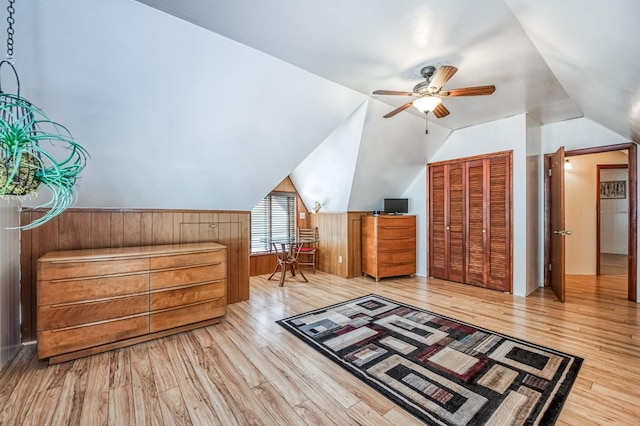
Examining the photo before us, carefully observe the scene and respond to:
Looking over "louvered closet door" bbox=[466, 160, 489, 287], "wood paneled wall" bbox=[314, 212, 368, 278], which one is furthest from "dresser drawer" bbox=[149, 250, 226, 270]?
"louvered closet door" bbox=[466, 160, 489, 287]

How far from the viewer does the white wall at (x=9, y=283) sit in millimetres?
2254

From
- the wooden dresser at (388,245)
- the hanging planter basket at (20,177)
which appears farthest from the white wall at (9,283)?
the wooden dresser at (388,245)

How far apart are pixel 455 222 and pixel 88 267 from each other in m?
4.95

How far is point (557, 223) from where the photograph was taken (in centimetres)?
398

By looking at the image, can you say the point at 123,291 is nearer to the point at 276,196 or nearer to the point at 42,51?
the point at 42,51

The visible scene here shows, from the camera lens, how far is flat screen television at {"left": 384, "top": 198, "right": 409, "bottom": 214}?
5.30 m

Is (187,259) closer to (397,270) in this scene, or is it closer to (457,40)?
(457,40)

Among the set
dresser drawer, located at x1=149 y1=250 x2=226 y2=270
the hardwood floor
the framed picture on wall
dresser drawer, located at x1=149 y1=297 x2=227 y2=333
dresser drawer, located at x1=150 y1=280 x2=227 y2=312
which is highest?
the framed picture on wall

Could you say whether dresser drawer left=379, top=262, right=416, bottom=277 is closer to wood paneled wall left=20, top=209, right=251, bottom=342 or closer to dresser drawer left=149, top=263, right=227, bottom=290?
wood paneled wall left=20, top=209, right=251, bottom=342

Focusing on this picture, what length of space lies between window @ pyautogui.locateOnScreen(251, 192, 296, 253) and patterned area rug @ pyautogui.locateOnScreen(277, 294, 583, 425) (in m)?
2.49

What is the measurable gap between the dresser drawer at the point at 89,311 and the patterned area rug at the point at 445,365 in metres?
1.47

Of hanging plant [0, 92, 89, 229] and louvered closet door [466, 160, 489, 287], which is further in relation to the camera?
louvered closet door [466, 160, 489, 287]

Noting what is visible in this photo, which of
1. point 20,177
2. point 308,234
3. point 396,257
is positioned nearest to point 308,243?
point 308,234

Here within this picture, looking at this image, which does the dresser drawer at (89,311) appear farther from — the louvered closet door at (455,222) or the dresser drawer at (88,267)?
the louvered closet door at (455,222)
